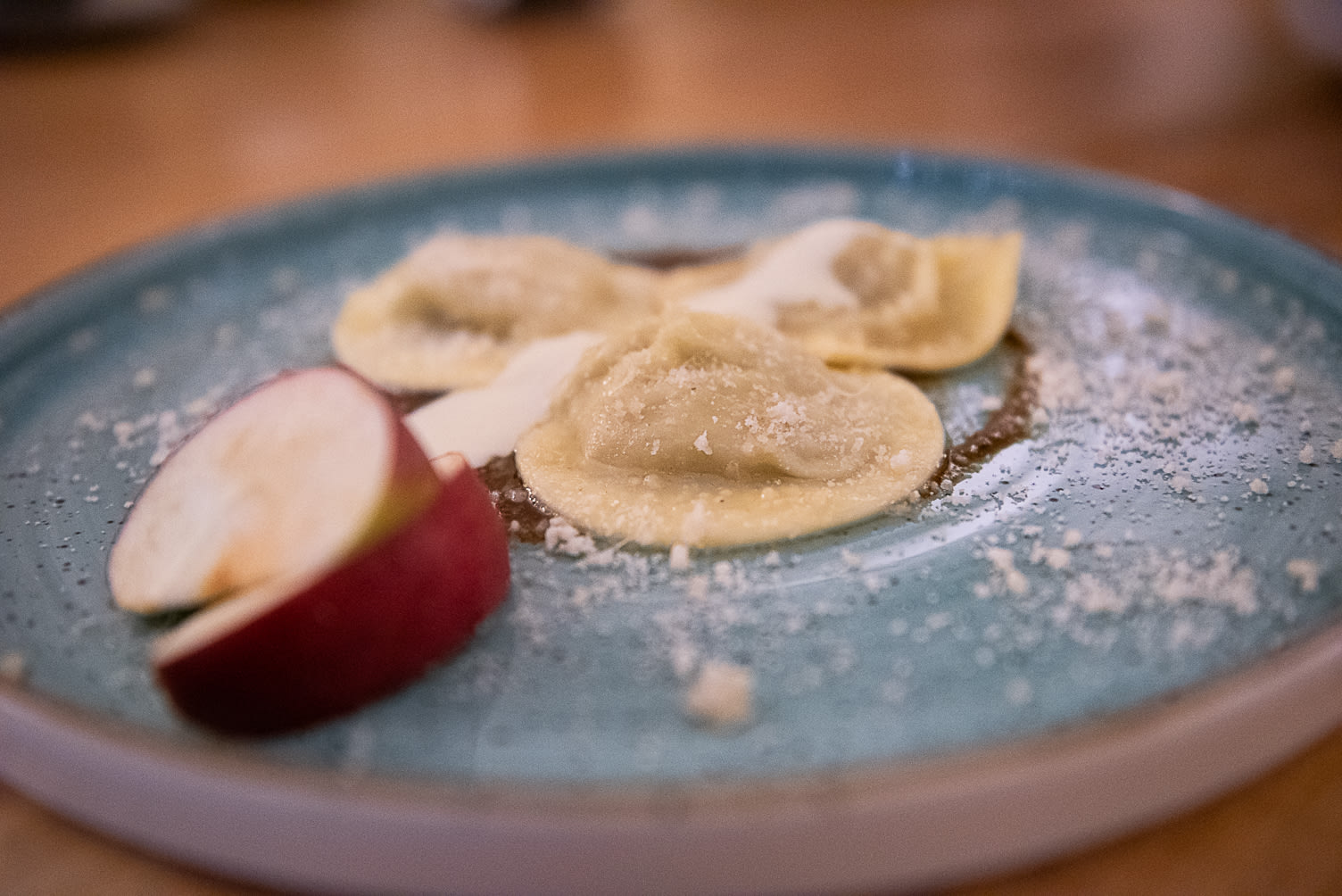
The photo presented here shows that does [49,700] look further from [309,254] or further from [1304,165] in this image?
[1304,165]

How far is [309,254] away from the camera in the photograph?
229cm

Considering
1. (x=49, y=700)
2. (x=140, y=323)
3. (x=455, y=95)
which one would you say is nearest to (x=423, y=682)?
(x=49, y=700)

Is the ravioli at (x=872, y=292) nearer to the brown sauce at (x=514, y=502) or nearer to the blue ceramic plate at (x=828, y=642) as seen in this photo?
the blue ceramic plate at (x=828, y=642)

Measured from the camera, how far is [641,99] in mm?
3693

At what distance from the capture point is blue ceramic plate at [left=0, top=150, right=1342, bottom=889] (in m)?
0.82

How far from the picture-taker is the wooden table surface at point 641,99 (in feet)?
9.38

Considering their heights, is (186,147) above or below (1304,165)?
below

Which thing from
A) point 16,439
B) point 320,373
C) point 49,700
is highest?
point 320,373

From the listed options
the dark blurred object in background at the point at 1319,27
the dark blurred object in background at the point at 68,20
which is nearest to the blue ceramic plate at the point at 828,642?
the dark blurred object in background at the point at 1319,27

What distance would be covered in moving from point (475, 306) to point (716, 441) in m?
0.73

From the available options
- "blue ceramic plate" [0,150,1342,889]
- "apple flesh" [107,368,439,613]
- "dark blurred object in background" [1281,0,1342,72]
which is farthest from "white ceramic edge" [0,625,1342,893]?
"dark blurred object in background" [1281,0,1342,72]

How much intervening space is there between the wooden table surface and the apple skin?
168 centimetres

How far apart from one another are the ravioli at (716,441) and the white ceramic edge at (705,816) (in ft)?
1.70

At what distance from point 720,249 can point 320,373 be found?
1.20 meters
